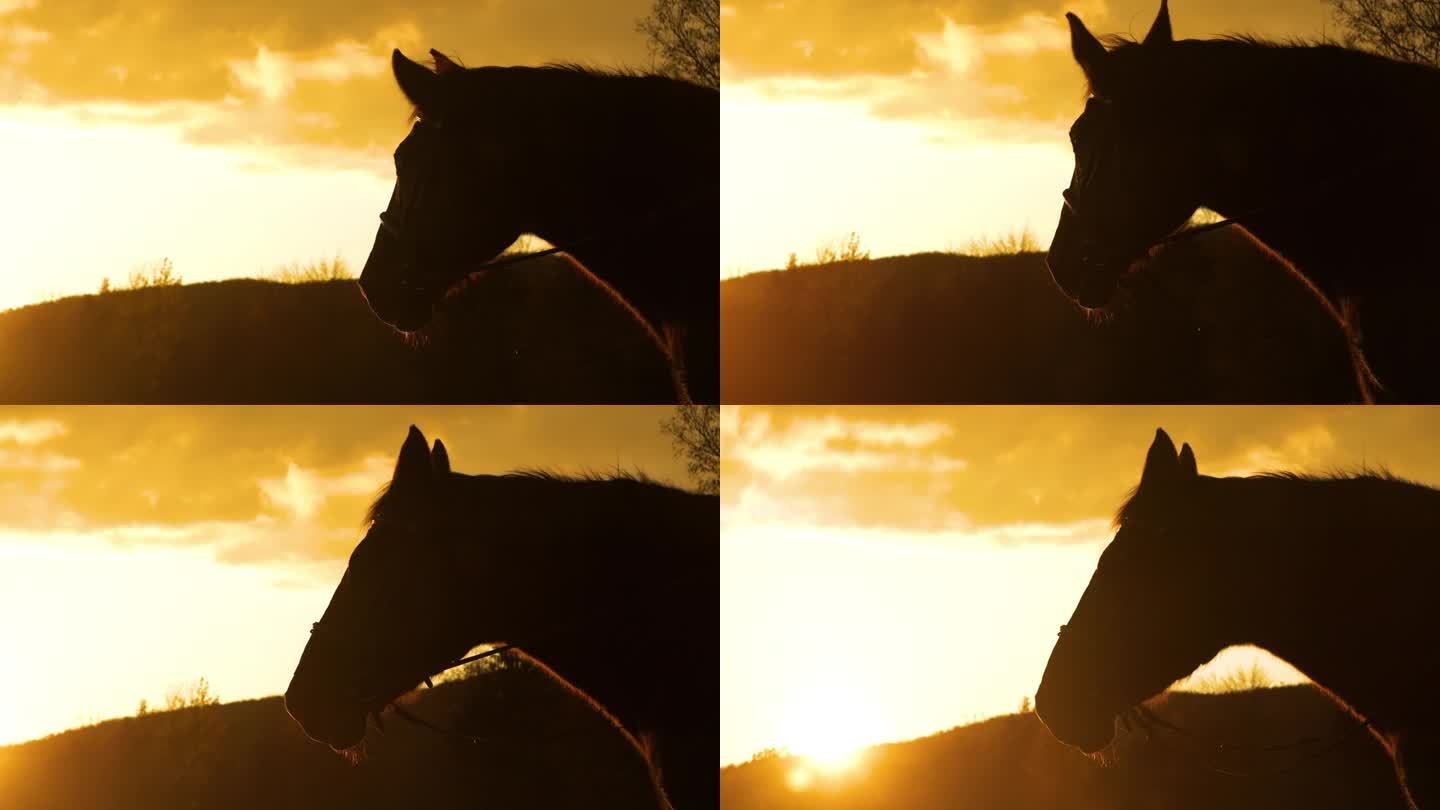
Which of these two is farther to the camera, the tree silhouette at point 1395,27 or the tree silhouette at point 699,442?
the tree silhouette at point 699,442

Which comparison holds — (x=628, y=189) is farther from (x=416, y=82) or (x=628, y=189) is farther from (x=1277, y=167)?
(x=1277, y=167)

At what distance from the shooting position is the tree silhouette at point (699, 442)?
3.08 m

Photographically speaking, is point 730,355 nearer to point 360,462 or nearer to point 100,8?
point 360,462

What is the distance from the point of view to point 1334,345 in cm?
297

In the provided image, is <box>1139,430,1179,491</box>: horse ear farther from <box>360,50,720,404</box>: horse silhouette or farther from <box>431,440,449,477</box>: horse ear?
<box>431,440,449,477</box>: horse ear

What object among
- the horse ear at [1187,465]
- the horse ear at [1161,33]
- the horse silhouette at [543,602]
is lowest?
the horse silhouette at [543,602]

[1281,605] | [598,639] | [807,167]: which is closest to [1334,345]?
[1281,605]

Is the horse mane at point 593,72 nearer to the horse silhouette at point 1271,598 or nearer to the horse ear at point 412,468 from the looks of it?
the horse ear at point 412,468

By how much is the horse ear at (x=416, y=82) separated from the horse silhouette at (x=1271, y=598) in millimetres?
1794

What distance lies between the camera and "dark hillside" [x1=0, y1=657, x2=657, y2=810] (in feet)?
9.66

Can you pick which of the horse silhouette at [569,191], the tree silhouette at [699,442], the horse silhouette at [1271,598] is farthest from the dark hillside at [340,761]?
the horse silhouette at [1271,598]

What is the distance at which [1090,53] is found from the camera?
295 centimetres

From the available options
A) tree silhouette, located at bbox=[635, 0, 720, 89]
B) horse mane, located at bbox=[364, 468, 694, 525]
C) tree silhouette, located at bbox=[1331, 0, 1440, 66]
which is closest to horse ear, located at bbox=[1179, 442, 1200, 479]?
tree silhouette, located at bbox=[1331, 0, 1440, 66]

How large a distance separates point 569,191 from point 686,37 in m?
0.45
